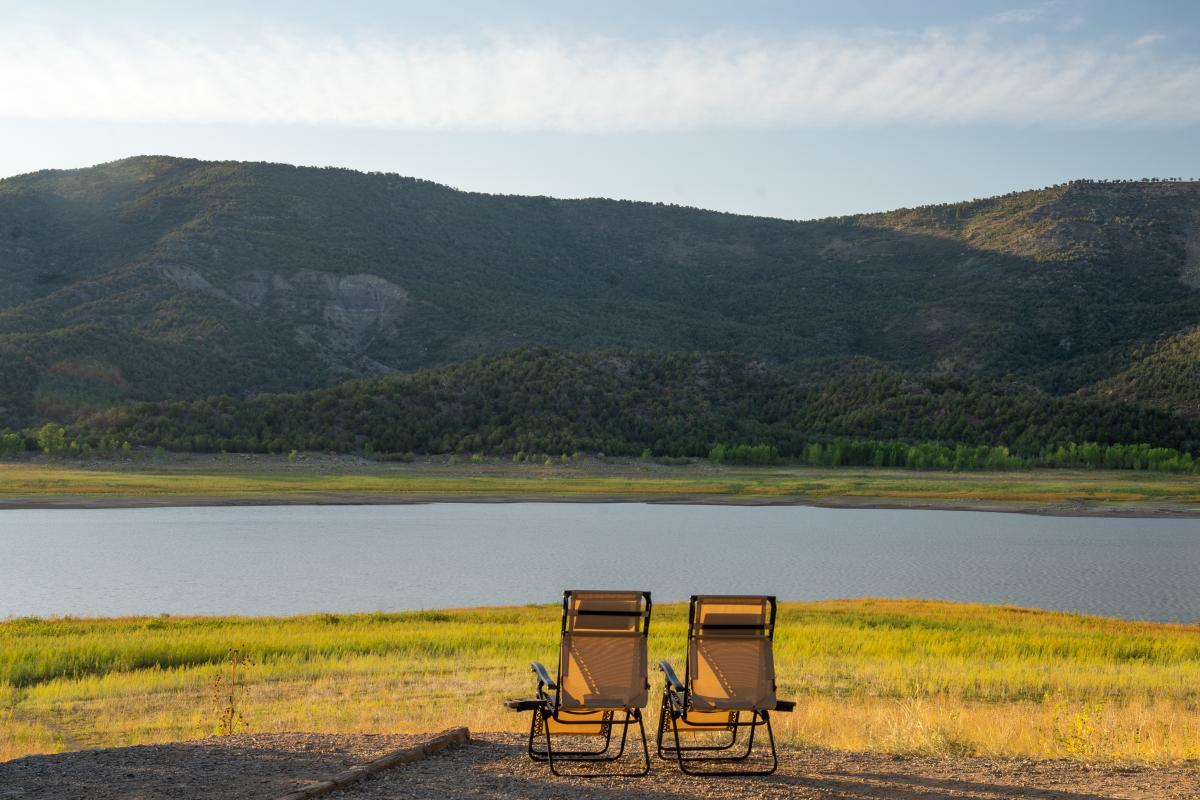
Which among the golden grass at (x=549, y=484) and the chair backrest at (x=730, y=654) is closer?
the chair backrest at (x=730, y=654)

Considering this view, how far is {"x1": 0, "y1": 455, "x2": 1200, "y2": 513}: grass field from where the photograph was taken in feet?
167

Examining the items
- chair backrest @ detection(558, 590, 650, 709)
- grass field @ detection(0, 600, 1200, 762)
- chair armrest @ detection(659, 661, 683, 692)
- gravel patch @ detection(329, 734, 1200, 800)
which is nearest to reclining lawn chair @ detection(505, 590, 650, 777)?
chair backrest @ detection(558, 590, 650, 709)

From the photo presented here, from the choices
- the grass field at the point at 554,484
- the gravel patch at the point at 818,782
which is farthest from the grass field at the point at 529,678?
the grass field at the point at 554,484

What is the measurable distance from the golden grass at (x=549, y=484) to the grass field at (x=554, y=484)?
0.06 metres

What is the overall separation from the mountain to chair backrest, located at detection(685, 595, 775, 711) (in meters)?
74.6

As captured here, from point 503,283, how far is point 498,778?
10976cm

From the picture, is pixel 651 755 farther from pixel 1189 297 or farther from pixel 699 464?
pixel 1189 297

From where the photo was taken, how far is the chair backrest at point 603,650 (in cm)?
789

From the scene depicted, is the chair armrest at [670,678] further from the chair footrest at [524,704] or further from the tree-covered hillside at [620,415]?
the tree-covered hillside at [620,415]

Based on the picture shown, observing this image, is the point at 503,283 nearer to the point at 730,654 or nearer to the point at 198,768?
the point at 730,654

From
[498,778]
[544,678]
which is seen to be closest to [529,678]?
[544,678]

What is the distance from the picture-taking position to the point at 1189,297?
343 feet

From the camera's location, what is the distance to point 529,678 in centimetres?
1288

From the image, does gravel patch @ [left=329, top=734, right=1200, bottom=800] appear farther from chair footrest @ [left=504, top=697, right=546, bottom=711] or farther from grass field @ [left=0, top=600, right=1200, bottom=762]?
grass field @ [left=0, top=600, right=1200, bottom=762]
